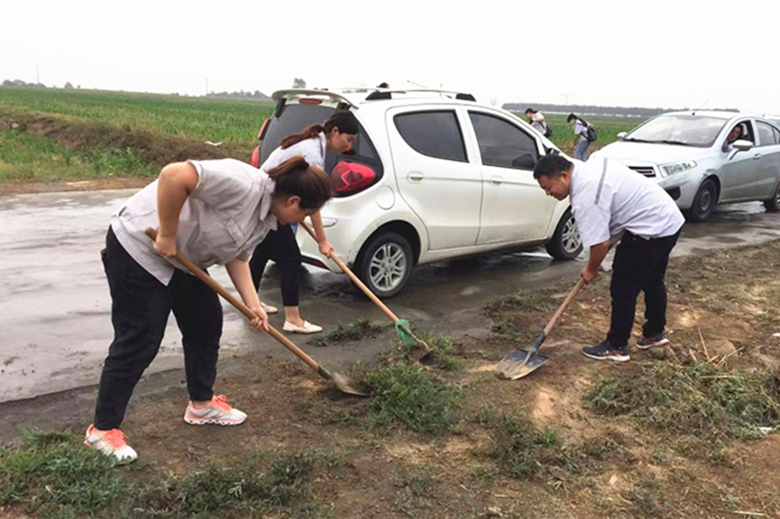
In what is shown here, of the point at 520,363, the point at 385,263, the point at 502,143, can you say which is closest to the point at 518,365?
the point at 520,363

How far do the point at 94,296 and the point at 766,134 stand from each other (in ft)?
37.3

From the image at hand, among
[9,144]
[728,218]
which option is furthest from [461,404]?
[9,144]

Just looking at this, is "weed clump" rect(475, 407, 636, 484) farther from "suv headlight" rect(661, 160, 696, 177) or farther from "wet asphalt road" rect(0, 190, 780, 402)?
"suv headlight" rect(661, 160, 696, 177)

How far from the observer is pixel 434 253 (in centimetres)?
600

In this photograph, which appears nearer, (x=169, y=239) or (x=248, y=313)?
(x=169, y=239)

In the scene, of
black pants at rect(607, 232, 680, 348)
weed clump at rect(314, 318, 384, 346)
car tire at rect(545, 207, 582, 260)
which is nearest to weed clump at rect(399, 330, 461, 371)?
weed clump at rect(314, 318, 384, 346)

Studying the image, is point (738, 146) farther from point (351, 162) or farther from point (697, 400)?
point (697, 400)

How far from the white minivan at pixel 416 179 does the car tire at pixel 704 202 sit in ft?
15.4

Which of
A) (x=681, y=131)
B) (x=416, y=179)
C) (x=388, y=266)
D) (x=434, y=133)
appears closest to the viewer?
(x=416, y=179)

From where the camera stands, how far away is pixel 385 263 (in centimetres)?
567

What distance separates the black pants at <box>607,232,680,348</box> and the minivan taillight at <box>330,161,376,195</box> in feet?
6.59

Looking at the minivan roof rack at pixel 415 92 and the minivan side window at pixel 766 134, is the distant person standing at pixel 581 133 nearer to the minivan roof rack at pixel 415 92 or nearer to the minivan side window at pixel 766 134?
the minivan side window at pixel 766 134

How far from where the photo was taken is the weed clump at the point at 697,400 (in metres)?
3.60

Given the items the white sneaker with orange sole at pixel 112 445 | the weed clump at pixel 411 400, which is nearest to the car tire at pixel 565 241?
the weed clump at pixel 411 400
